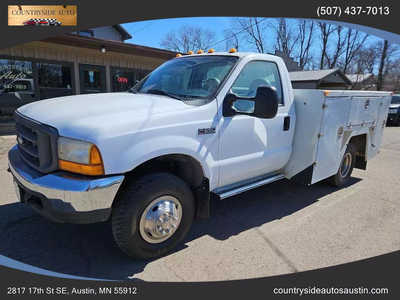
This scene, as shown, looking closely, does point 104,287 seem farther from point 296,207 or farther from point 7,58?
point 7,58

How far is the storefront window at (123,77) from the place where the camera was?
13039mm

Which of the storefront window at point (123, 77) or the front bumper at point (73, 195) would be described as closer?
the front bumper at point (73, 195)

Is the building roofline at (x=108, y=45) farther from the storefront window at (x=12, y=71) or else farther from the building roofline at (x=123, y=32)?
the building roofline at (x=123, y=32)

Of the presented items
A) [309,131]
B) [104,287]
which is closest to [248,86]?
[309,131]

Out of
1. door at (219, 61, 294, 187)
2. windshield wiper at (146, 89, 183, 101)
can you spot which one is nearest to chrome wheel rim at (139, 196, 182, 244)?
door at (219, 61, 294, 187)

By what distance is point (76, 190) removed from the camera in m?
2.07

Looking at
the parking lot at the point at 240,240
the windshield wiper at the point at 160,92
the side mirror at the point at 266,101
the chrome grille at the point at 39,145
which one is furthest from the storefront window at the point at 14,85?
the side mirror at the point at 266,101

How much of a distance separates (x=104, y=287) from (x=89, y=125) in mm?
1376

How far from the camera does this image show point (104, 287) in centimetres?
231

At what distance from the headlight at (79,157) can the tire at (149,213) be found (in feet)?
1.32

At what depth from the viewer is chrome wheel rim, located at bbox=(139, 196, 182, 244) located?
8.25ft

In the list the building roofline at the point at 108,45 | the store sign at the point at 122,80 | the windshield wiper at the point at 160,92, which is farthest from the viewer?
the store sign at the point at 122,80

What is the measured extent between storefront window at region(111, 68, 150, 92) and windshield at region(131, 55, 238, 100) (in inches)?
403

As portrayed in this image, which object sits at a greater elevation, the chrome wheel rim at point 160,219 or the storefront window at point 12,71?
the storefront window at point 12,71
